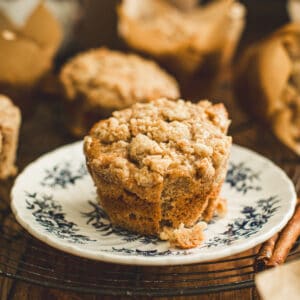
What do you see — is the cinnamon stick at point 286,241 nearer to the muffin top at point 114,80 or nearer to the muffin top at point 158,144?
the muffin top at point 158,144

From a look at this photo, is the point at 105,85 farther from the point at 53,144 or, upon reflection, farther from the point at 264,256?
the point at 264,256

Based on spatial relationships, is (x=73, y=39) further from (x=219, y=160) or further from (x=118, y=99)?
(x=219, y=160)

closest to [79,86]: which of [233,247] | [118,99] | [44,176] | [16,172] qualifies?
[118,99]

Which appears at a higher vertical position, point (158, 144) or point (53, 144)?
point (158, 144)

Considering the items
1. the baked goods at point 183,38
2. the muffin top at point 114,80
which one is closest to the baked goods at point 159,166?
the muffin top at point 114,80

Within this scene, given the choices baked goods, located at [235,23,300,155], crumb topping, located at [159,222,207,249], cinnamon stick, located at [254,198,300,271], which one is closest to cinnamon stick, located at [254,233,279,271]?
cinnamon stick, located at [254,198,300,271]

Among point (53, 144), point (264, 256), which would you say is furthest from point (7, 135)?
point (264, 256)
